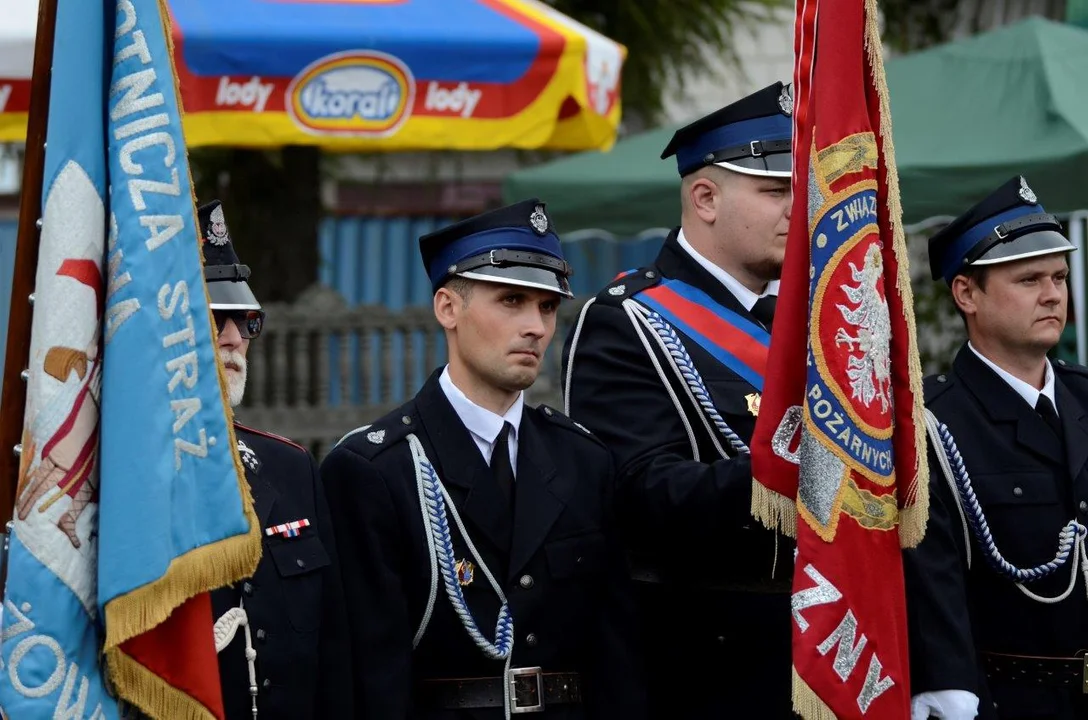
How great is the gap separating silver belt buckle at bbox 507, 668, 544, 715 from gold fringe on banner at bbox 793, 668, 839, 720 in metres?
0.59

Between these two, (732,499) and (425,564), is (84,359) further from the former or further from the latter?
(732,499)

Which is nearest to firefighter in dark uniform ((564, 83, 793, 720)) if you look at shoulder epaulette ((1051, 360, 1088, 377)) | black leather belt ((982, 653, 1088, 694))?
black leather belt ((982, 653, 1088, 694))

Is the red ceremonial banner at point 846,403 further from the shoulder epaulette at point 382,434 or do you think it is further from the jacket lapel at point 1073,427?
the jacket lapel at point 1073,427

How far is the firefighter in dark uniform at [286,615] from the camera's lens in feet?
13.4

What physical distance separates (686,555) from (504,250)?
832mm

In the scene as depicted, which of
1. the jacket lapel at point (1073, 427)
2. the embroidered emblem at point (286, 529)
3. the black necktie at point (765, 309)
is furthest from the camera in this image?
the jacket lapel at point (1073, 427)

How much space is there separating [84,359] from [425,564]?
3.31ft

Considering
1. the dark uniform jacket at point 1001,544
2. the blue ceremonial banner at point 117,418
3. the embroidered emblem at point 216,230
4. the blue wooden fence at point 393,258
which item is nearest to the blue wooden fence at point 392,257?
the blue wooden fence at point 393,258

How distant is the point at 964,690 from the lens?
4391 mm

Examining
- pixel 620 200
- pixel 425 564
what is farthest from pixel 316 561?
pixel 620 200

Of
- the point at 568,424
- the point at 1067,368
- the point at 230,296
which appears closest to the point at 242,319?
the point at 230,296

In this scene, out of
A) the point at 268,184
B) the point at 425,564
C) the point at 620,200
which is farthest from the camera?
the point at 268,184

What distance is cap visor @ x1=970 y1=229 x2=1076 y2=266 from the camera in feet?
16.3

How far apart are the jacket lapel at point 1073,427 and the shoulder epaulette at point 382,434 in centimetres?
174
